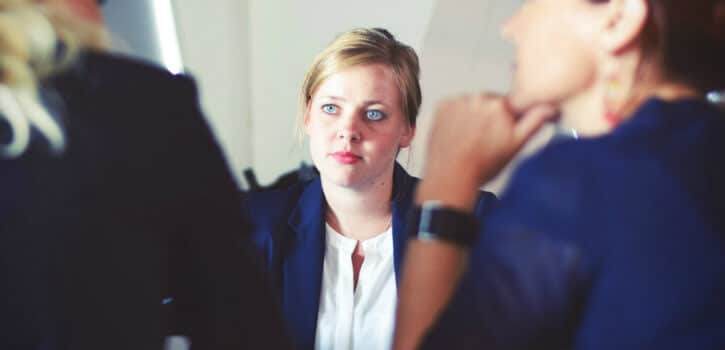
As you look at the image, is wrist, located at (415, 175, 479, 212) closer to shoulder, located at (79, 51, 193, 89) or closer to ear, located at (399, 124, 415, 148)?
shoulder, located at (79, 51, 193, 89)

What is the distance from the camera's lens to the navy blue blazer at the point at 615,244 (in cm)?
32

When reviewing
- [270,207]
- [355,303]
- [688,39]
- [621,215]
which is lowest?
[355,303]

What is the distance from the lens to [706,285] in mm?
331

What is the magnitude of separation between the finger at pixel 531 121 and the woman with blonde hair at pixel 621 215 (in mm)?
34

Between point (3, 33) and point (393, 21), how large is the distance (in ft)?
1.91

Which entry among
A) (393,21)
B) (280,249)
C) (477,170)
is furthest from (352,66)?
(477,170)

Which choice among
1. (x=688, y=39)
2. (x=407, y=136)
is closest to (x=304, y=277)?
(x=407, y=136)

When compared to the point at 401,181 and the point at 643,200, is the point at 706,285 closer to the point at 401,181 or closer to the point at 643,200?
the point at 643,200

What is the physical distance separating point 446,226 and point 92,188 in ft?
0.79

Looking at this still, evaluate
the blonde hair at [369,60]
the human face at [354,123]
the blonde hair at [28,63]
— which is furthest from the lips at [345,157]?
the blonde hair at [28,63]

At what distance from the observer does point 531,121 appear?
0.44 m

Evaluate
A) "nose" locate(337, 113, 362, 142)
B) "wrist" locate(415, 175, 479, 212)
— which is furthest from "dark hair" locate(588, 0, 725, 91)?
"nose" locate(337, 113, 362, 142)

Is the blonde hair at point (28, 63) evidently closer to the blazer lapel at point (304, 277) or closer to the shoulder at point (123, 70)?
the shoulder at point (123, 70)

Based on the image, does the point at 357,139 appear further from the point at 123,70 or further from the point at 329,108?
the point at 123,70
